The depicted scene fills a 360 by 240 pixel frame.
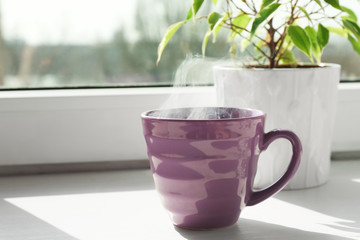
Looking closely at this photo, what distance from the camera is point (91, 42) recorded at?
0.81 meters

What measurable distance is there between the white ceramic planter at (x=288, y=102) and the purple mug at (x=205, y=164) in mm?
123

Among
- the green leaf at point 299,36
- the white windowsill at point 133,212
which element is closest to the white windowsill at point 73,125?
the white windowsill at point 133,212

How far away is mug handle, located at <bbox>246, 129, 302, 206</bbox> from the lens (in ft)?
1.57

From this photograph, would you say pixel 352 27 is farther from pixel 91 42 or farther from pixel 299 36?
pixel 91 42

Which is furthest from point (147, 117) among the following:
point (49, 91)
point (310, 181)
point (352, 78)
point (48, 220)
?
point (352, 78)

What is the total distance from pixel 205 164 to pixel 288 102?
19cm

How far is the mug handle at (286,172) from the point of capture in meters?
0.48

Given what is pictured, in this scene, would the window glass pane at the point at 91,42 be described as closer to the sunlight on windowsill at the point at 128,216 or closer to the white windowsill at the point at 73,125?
the white windowsill at the point at 73,125

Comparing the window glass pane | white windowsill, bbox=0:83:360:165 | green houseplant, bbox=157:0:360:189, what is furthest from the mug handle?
the window glass pane

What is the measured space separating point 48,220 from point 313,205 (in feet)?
0.88

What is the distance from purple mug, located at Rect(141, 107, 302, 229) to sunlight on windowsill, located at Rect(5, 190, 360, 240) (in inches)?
1.2

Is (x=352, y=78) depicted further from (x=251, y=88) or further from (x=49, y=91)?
(x=49, y=91)

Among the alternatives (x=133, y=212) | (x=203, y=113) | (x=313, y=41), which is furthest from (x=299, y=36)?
(x=133, y=212)

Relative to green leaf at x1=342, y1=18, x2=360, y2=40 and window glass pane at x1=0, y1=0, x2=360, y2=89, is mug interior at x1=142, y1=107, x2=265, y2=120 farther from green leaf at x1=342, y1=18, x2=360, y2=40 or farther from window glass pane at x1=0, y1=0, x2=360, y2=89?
window glass pane at x1=0, y1=0, x2=360, y2=89
